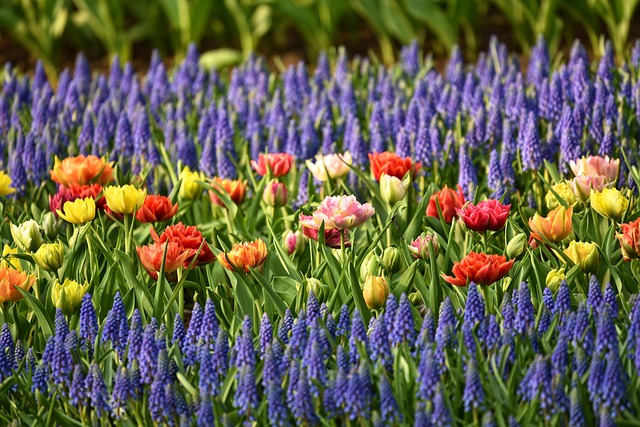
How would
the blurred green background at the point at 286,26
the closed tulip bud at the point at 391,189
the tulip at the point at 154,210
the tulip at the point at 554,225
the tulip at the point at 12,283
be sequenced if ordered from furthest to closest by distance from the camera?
the blurred green background at the point at 286,26
the closed tulip bud at the point at 391,189
the tulip at the point at 154,210
the tulip at the point at 554,225
the tulip at the point at 12,283

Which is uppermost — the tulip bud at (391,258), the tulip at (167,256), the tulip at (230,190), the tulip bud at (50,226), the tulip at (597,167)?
the tulip at (230,190)

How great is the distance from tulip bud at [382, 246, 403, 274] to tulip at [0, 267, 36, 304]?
1.04m

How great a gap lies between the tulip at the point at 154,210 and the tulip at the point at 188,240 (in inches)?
10.1

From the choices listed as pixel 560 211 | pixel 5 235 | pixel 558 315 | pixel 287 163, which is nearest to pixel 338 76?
pixel 287 163

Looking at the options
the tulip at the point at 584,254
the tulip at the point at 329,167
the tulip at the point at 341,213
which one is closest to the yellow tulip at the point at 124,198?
the tulip at the point at 341,213

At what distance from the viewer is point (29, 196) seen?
166 inches

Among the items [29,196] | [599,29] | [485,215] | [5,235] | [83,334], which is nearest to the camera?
[83,334]

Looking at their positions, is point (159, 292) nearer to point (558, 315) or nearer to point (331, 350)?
point (331, 350)

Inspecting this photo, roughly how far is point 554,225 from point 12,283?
62.5 inches

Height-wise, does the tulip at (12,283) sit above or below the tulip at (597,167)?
below

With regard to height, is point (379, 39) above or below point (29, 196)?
above

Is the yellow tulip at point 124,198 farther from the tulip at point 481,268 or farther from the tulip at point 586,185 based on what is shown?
the tulip at point 586,185

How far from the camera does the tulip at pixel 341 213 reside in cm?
288

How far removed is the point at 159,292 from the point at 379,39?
613 centimetres
